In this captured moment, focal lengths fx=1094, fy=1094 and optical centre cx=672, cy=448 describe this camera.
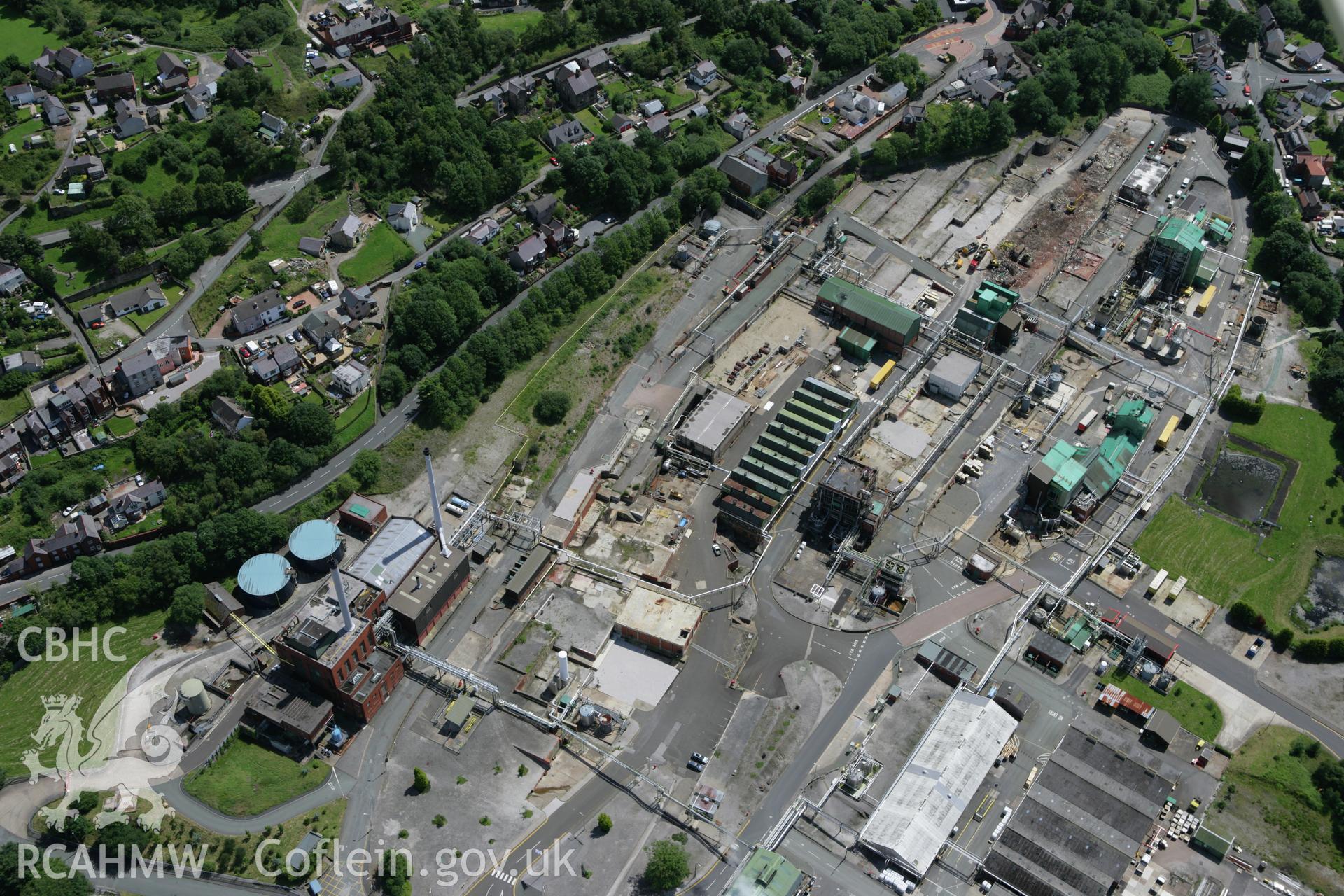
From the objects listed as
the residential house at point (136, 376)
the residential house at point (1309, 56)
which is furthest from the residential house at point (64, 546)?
the residential house at point (1309, 56)

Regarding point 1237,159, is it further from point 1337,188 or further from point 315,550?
point 315,550

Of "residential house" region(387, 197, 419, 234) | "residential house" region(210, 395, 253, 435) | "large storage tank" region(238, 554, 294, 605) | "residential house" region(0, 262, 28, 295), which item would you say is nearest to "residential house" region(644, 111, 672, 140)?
"residential house" region(387, 197, 419, 234)

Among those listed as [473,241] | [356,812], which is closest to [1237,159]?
[473,241]

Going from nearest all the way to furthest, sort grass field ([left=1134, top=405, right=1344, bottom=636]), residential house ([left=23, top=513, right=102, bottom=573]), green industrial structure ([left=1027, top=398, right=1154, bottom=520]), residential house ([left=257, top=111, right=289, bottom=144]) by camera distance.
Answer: residential house ([left=23, top=513, right=102, bottom=573])
grass field ([left=1134, top=405, right=1344, bottom=636])
green industrial structure ([left=1027, top=398, right=1154, bottom=520])
residential house ([left=257, top=111, right=289, bottom=144])

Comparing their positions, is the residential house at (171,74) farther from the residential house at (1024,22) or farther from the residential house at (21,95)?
the residential house at (1024,22)

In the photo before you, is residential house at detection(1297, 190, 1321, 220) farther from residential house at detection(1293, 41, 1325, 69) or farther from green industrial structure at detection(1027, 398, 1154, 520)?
green industrial structure at detection(1027, 398, 1154, 520)

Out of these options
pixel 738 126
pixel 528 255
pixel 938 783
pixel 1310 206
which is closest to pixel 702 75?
pixel 738 126
